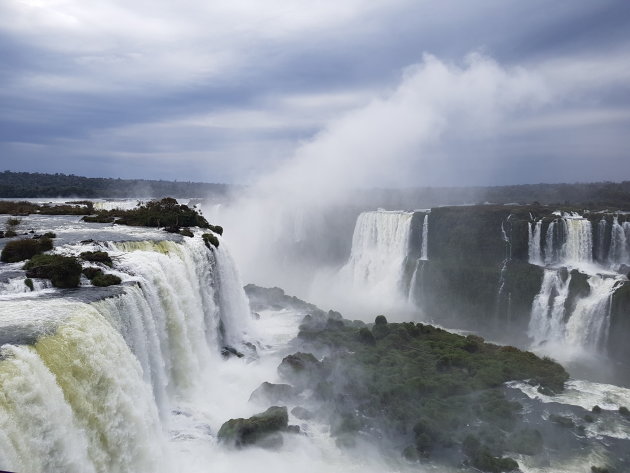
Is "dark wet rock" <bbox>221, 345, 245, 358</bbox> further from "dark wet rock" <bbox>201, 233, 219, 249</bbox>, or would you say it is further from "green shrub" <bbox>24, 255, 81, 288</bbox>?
"green shrub" <bbox>24, 255, 81, 288</bbox>

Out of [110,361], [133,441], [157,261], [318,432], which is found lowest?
[318,432]

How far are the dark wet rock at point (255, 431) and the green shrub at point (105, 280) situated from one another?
6.03 meters

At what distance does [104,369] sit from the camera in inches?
403

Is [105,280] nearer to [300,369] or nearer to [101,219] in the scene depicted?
[300,369]

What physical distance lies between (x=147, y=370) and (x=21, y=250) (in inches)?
293

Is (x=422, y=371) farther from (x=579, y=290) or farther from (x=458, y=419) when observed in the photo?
(x=579, y=290)

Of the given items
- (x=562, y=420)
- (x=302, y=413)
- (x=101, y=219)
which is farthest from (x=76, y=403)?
(x=101, y=219)

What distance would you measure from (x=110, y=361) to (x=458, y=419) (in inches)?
507

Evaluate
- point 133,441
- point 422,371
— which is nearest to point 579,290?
point 422,371

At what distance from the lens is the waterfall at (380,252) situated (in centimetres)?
4462

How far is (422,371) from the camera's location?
835 inches

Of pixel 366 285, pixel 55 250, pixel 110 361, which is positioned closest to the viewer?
pixel 110 361

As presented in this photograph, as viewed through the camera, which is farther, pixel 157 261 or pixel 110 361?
pixel 157 261

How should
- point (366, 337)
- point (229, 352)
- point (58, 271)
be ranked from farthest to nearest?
point (366, 337) → point (229, 352) → point (58, 271)
